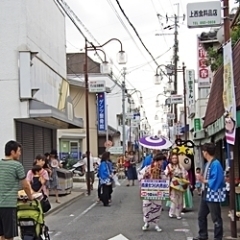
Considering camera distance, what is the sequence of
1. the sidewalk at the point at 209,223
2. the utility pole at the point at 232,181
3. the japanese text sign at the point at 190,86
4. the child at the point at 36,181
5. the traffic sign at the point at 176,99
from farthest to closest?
the traffic sign at the point at 176,99, the japanese text sign at the point at 190,86, the sidewalk at the point at 209,223, the utility pole at the point at 232,181, the child at the point at 36,181

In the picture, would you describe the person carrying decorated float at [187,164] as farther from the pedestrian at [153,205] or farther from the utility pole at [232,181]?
the utility pole at [232,181]

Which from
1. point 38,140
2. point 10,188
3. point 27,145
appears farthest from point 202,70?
point 10,188

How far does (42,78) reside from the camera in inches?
795

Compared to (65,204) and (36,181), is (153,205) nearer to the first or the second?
(36,181)

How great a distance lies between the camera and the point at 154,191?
38.7 ft

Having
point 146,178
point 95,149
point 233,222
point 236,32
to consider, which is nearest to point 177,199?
point 146,178

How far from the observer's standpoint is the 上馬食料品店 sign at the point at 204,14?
1091cm

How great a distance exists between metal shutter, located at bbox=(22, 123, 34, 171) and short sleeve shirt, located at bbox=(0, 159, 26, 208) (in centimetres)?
1205

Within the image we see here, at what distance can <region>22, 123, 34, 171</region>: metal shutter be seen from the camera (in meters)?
20.4

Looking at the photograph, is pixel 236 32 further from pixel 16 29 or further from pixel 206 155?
pixel 206 155

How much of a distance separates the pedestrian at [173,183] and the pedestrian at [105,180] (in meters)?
3.91

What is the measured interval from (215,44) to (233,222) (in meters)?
17.2

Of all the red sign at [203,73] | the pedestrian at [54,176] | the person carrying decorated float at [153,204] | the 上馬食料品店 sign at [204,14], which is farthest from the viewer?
the red sign at [203,73]

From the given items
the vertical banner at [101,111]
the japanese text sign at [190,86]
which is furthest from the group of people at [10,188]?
the vertical banner at [101,111]
